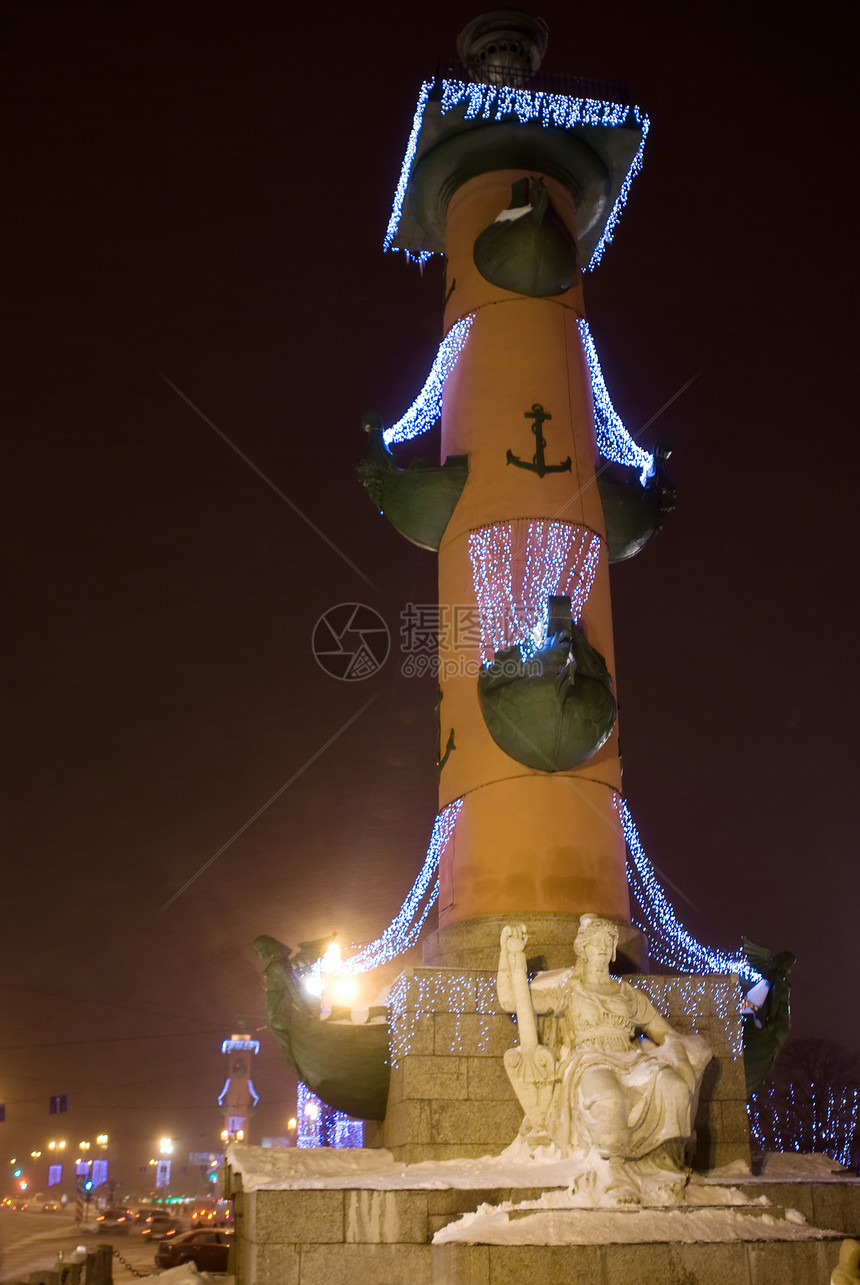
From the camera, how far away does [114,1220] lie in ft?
137

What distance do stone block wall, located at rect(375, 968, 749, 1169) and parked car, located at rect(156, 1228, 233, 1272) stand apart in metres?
11.7

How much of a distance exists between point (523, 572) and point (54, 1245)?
23.0 m

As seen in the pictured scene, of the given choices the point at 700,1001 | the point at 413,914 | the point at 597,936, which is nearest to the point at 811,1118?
the point at 413,914

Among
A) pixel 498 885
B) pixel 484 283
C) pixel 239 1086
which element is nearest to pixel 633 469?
pixel 484 283

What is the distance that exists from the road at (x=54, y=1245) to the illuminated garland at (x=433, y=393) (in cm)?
1256

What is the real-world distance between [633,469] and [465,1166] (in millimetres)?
8806

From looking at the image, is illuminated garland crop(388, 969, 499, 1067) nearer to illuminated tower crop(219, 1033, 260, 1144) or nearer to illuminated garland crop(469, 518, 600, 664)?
illuminated garland crop(469, 518, 600, 664)

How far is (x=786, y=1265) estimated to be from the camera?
25.1 ft

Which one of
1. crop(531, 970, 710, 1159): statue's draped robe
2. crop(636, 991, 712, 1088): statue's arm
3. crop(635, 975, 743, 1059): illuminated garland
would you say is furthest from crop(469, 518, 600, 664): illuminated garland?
crop(636, 991, 712, 1088): statue's arm

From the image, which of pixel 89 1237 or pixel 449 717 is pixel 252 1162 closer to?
pixel 449 717

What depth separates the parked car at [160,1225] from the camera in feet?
112

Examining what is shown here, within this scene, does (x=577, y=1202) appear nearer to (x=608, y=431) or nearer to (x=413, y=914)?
(x=413, y=914)

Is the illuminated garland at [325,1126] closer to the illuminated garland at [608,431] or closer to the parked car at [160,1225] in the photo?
the illuminated garland at [608,431]

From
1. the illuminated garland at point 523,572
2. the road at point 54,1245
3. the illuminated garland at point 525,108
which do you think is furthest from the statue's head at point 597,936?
the road at point 54,1245
